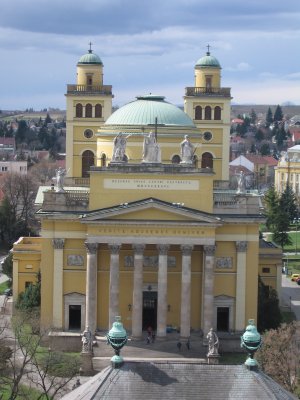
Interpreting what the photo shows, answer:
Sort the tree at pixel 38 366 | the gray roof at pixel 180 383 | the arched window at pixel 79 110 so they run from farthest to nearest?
the arched window at pixel 79 110
the tree at pixel 38 366
the gray roof at pixel 180 383

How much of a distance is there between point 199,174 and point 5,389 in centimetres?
1782

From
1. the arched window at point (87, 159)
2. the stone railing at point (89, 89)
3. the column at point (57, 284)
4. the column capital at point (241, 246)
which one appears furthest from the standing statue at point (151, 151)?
the stone railing at point (89, 89)

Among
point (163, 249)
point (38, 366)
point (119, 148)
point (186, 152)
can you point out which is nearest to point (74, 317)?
point (163, 249)

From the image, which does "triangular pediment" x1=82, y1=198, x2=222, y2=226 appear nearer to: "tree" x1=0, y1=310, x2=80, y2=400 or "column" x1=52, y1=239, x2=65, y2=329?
"column" x1=52, y1=239, x2=65, y2=329

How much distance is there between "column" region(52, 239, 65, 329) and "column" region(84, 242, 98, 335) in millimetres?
2017

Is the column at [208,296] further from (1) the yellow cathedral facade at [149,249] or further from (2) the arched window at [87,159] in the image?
(2) the arched window at [87,159]

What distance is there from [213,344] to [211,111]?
25693mm

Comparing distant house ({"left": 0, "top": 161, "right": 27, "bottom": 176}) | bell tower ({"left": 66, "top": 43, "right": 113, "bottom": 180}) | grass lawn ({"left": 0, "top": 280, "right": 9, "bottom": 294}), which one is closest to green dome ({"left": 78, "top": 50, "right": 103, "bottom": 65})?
bell tower ({"left": 66, "top": 43, "right": 113, "bottom": 180})

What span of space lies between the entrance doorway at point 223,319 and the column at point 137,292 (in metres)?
5.01

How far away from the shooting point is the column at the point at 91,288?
2281 inches

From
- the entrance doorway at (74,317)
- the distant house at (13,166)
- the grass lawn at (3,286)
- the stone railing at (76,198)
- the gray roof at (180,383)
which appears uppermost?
the distant house at (13,166)

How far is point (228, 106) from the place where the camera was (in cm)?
7612

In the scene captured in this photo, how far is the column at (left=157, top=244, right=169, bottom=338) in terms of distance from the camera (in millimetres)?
57625

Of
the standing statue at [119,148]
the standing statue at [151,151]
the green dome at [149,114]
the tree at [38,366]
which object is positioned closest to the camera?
the tree at [38,366]
